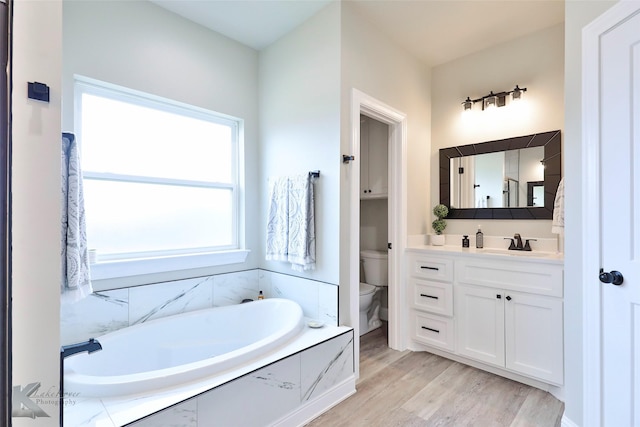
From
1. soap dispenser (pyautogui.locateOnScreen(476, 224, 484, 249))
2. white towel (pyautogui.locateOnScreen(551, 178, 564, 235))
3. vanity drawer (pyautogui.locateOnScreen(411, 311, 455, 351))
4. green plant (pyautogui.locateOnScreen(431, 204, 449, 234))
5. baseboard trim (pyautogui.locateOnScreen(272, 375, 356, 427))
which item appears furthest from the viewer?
green plant (pyautogui.locateOnScreen(431, 204, 449, 234))

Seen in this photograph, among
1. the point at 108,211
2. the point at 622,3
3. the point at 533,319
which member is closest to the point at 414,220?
the point at 533,319

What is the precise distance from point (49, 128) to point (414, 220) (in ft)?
8.65

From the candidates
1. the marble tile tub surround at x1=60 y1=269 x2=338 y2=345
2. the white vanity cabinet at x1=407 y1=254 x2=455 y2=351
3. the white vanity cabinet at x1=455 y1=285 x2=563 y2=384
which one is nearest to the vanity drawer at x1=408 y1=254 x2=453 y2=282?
the white vanity cabinet at x1=407 y1=254 x2=455 y2=351

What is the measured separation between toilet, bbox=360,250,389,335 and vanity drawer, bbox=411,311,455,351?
0.49m

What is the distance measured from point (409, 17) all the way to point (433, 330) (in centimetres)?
247

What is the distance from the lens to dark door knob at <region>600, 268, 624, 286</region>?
4.42ft

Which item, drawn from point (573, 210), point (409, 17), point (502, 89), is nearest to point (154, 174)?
point (409, 17)

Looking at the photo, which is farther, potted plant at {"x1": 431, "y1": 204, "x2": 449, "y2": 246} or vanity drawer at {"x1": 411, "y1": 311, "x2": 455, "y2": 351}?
potted plant at {"x1": 431, "y1": 204, "x2": 449, "y2": 246}

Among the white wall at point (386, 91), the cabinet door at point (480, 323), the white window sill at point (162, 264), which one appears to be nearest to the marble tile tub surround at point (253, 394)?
the white wall at point (386, 91)

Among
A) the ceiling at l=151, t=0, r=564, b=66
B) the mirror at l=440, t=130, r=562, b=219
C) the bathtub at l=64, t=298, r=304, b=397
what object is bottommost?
the bathtub at l=64, t=298, r=304, b=397

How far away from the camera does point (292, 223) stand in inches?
91.7

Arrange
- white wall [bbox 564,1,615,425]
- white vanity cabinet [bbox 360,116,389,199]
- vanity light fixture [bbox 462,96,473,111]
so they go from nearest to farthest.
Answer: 1. white wall [bbox 564,1,615,425]
2. vanity light fixture [bbox 462,96,473,111]
3. white vanity cabinet [bbox 360,116,389,199]

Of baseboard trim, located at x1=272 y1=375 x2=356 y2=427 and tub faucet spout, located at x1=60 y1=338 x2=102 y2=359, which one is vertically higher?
tub faucet spout, located at x1=60 y1=338 x2=102 y2=359

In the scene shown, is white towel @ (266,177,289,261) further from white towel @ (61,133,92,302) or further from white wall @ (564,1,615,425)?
white wall @ (564,1,615,425)
